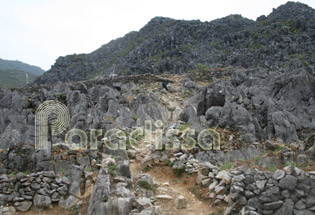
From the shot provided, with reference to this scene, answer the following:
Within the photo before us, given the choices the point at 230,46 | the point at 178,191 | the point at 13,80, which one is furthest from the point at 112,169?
the point at 13,80

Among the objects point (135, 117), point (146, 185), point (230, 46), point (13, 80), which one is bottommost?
point (146, 185)

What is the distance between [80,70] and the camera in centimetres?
7781

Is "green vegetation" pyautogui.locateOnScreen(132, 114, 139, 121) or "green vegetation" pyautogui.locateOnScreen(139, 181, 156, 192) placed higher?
"green vegetation" pyautogui.locateOnScreen(132, 114, 139, 121)

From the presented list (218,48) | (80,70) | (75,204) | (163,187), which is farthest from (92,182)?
(80,70)

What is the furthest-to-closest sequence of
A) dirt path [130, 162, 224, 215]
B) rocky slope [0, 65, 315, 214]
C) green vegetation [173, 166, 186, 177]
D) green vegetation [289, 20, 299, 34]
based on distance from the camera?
green vegetation [289, 20, 299, 34] → green vegetation [173, 166, 186, 177] → dirt path [130, 162, 224, 215] → rocky slope [0, 65, 315, 214]

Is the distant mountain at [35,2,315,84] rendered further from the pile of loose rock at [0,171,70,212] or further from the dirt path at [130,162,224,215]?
the pile of loose rock at [0,171,70,212]

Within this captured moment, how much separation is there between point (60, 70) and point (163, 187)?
75431 mm

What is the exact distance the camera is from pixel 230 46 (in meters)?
51.8

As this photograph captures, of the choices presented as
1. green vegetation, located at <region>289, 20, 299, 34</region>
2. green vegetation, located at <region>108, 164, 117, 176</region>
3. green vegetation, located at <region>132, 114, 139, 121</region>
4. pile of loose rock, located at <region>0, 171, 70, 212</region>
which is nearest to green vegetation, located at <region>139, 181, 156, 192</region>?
green vegetation, located at <region>108, 164, 117, 176</region>

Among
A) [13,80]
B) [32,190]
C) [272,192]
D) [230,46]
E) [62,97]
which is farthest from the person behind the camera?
[13,80]

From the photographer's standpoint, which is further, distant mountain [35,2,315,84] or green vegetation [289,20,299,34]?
green vegetation [289,20,299,34]

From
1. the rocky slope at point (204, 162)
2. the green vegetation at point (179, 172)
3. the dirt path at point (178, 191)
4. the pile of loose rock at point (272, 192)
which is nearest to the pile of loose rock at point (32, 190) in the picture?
the rocky slope at point (204, 162)

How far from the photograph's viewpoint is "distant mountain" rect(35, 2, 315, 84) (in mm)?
42719

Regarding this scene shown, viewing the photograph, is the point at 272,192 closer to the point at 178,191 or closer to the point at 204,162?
the point at 178,191
